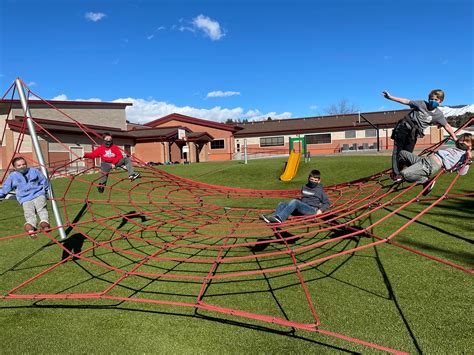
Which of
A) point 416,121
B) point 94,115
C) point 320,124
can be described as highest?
point 94,115

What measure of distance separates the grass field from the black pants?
112cm

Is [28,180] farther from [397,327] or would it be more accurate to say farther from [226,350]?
[397,327]

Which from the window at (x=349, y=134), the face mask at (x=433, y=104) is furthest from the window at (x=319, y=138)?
the face mask at (x=433, y=104)

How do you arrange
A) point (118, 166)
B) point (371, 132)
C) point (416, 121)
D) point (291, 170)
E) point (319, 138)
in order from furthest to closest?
point (319, 138)
point (371, 132)
point (291, 170)
point (118, 166)
point (416, 121)

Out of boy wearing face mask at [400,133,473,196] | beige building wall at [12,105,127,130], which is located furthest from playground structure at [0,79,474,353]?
beige building wall at [12,105,127,130]

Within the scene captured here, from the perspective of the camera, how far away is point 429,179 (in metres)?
3.89

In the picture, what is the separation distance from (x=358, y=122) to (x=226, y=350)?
93.2ft

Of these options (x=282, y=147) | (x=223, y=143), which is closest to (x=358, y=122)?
(x=282, y=147)

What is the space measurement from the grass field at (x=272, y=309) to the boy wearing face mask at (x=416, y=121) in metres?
1.16

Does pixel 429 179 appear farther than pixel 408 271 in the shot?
Yes

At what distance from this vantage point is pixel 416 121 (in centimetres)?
397

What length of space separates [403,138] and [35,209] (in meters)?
4.61

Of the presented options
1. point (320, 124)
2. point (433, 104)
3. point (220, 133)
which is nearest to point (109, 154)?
point (433, 104)

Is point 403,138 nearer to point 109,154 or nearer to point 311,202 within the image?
point 311,202
